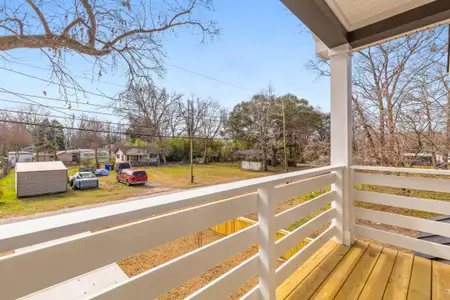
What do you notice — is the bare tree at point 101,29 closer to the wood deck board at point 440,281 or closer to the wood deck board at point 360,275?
the wood deck board at point 360,275

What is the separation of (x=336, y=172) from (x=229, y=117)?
1.10 metres

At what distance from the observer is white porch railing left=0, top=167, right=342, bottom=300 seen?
0.51 m

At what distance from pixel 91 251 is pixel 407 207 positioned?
212cm

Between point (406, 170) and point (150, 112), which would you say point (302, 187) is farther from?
point (150, 112)

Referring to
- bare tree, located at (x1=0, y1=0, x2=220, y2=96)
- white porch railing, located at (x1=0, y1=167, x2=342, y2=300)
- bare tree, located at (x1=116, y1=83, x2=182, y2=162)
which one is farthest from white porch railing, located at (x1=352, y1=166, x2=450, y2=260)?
bare tree, located at (x1=0, y1=0, x2=220, y2=96)

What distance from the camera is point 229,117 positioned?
2305mm

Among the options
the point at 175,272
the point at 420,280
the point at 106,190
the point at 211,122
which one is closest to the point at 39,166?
the point at 106,190

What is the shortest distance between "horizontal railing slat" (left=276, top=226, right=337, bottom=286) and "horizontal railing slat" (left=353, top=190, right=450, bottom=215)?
1.26 feet

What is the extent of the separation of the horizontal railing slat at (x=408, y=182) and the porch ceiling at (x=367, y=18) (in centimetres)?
119

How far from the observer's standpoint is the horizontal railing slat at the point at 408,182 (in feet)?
5.49

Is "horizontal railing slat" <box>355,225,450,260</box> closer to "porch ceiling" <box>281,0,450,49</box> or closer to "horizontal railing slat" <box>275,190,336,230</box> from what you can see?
"horizontal railing slat" <box>275,190,336,230</box>

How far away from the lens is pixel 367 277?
1.54 meters

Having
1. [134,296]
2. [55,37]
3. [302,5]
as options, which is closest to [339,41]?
[302,5]

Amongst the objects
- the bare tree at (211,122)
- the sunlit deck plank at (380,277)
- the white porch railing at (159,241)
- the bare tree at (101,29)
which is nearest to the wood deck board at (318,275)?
the white porch railing at (159,241)
